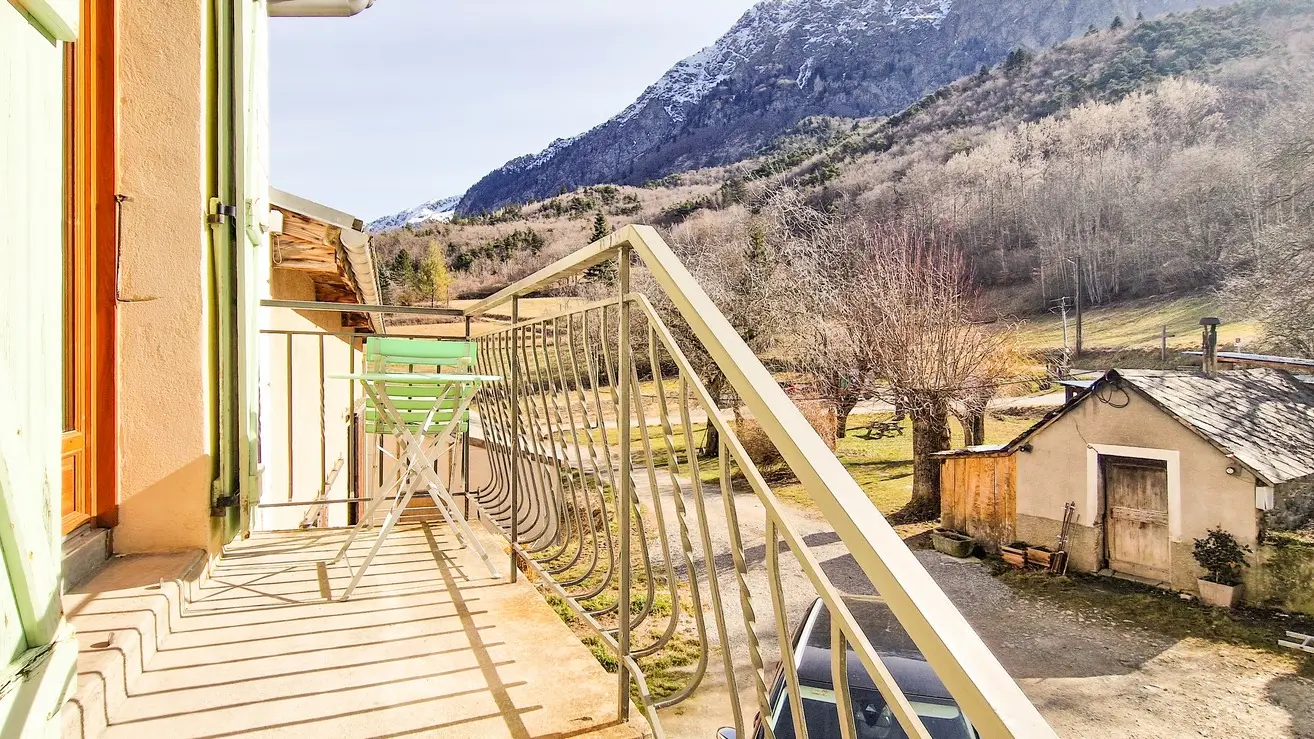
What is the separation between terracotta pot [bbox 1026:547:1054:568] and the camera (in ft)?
40.6

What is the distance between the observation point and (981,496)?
13.3m

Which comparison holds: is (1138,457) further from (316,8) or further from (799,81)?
(799,81)

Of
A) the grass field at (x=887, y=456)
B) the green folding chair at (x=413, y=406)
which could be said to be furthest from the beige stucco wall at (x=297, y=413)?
the grass field at (x=887, y=456)

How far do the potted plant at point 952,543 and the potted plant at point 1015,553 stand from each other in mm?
575

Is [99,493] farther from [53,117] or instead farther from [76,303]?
[53,117]

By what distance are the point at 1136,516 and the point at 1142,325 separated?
516 inches

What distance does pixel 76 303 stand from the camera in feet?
5.75

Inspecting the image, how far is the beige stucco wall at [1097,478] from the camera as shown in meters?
10.5

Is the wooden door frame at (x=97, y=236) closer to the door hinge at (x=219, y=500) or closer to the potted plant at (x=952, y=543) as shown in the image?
the door hinge at (x=219, y=500)

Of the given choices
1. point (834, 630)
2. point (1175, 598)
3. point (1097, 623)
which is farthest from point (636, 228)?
point (1175, 598)

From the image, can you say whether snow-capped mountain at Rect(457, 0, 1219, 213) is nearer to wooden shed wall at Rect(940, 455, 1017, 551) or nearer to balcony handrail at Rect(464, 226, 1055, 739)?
wooden shed wall at Rect(940, 455, 1017, 551)

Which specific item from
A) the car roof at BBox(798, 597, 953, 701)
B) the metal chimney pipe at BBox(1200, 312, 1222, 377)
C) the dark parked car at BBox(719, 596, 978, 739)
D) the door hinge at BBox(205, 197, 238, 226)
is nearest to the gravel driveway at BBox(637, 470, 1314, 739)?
the car roof at BBox(798, 597, 953, 701)

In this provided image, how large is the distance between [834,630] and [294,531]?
110 inches

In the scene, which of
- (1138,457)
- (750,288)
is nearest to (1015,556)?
(1138,457)
